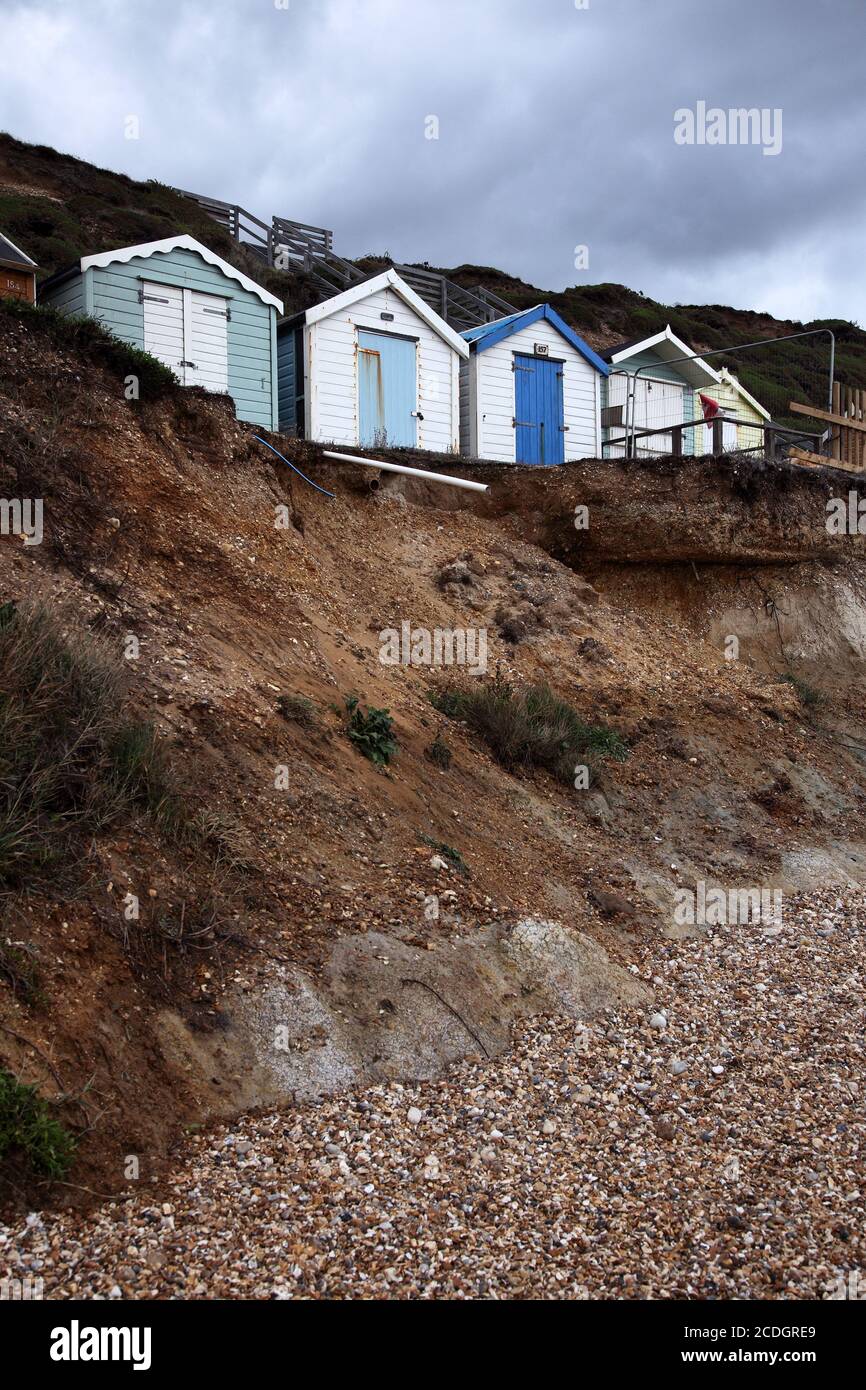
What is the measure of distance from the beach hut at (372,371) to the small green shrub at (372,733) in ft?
25.7

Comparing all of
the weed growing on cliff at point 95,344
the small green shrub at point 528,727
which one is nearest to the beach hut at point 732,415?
the small green shrub at point 528,727

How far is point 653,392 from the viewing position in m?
24.1

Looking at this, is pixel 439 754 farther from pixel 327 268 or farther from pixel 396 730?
pixel 327 268

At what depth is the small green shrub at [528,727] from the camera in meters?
11.9

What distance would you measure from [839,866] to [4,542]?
32.5ft

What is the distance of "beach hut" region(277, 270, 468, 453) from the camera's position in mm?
17141

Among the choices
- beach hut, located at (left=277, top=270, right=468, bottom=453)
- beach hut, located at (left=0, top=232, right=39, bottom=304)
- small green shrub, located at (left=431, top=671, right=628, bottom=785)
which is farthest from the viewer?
beach hut, located at (left=277, top=270, right=468, bottom=453)

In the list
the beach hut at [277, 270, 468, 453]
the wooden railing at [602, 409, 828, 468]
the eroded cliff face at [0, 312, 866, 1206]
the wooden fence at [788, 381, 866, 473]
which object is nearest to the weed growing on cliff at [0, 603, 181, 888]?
the eroded cliff face at [0, 312, 866, 1206]

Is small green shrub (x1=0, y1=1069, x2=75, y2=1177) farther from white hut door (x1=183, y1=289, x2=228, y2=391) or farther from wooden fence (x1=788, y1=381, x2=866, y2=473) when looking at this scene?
wooden fence (x1=788, y1=381, x2=866, y2=473)

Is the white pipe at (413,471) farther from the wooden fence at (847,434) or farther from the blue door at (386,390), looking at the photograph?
the wooden fence at (847,434)

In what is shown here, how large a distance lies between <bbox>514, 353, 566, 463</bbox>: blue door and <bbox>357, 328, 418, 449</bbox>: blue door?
2583mm

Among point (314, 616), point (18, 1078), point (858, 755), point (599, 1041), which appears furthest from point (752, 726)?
point (18, 1078)

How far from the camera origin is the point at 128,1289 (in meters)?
4.89

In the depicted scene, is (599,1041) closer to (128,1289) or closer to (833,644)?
(128,1289)
